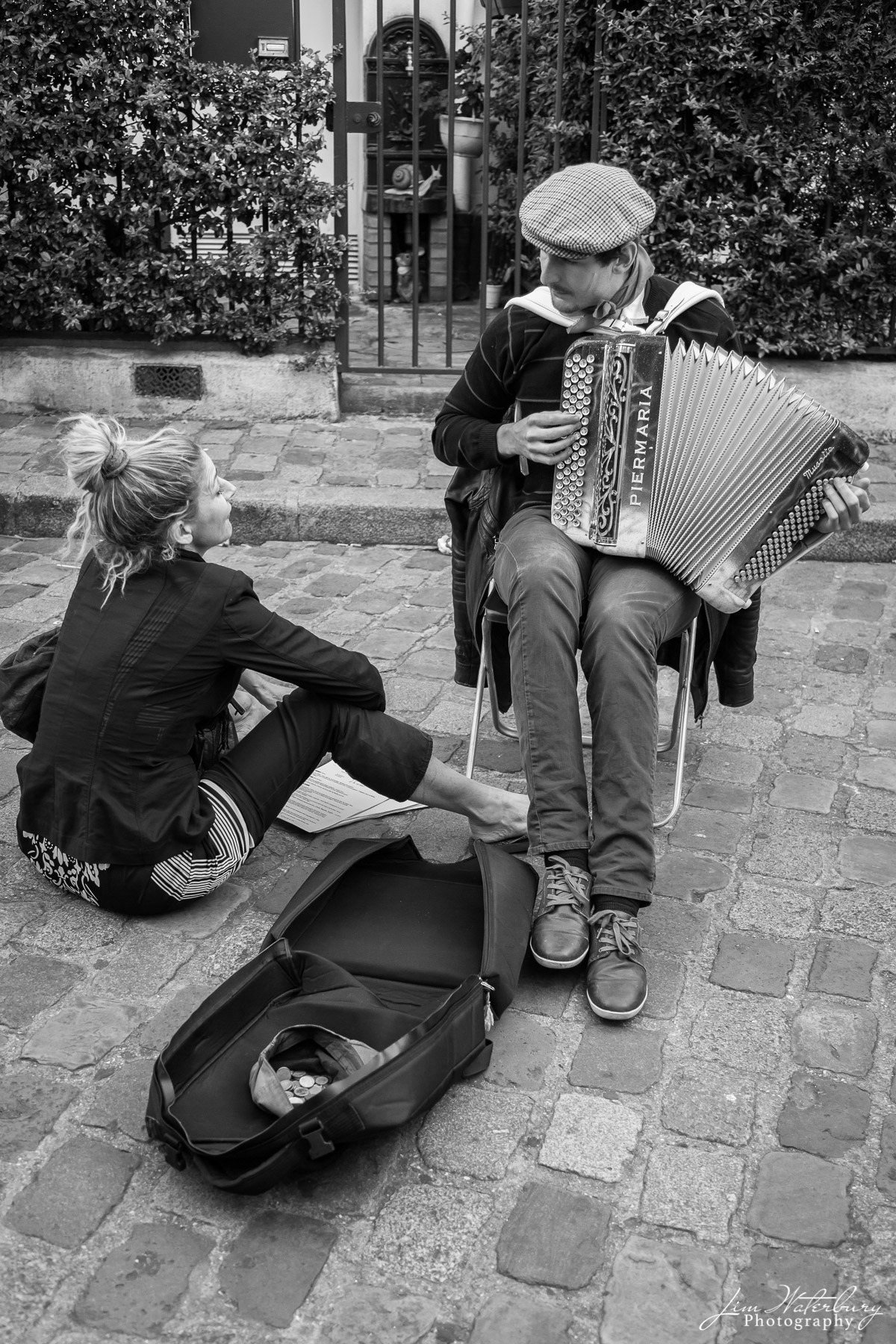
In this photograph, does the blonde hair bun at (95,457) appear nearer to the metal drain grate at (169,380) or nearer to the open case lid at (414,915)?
the open case lid at (414,915)

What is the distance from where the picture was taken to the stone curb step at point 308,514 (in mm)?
5504

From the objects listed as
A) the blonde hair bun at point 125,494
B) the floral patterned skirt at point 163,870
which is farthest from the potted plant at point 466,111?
the floral patterned skirt at point 163,870

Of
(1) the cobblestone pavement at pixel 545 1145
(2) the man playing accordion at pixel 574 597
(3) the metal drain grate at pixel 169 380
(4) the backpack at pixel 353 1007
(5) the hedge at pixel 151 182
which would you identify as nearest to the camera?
(1) the cobblestone pavement at pixel 545 1145

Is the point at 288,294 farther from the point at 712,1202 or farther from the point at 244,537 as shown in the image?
the point at 712,1202

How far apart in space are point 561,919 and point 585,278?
57.5 inches

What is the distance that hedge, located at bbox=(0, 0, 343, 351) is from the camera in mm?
5676

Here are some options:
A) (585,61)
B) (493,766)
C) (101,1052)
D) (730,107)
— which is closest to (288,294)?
(585,61)

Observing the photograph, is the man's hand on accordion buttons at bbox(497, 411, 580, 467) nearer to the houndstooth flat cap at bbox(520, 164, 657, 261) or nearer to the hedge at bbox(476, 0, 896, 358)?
the houndstooth flat cap at bbox(520, 164, 657, 261)

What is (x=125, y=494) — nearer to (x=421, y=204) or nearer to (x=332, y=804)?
(x=332, y=804)

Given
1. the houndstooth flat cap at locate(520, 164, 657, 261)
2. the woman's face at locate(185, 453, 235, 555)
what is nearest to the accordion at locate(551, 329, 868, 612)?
the houndstooth flat cap at locate(520, 164, 657, 261)

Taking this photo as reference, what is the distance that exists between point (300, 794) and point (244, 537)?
2.40 meters

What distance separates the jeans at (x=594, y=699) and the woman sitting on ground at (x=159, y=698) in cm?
32

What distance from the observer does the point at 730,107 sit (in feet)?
18.7

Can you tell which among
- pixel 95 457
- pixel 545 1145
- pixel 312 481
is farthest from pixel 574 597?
pixel 312 481
